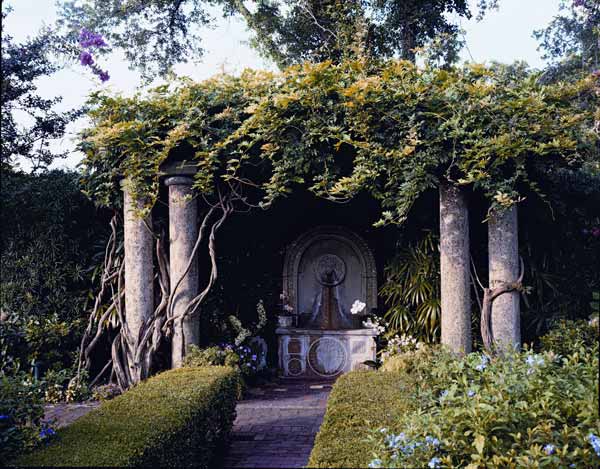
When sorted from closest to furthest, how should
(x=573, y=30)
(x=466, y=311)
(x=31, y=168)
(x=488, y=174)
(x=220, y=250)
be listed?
(x=488, y=174) → (x=466, y=311) → (x=220, y=250) → (x=31, y=168) → (x=573, y=30)

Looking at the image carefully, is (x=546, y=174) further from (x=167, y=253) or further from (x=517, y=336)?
(x=167, y=253)

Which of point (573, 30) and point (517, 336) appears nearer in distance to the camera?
point (517, 336)

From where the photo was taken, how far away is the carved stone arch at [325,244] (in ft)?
29.9

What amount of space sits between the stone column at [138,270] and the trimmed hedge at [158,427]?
1.64 m

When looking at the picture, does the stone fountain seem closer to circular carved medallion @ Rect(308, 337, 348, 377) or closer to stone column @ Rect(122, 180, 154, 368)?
circular carved medallion @ Rect(308, 337, 348, 377)

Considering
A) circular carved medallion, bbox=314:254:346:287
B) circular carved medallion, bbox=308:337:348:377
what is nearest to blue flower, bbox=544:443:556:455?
circular carved medallion, bbox=308:337:348:377

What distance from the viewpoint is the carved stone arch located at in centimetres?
911

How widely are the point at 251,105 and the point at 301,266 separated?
11.7 feet

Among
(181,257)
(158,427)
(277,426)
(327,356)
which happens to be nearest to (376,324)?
(327,356)

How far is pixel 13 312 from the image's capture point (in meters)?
7.96

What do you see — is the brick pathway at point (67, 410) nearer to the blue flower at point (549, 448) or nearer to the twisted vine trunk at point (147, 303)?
the twisted vine trunk at point (147, 303)

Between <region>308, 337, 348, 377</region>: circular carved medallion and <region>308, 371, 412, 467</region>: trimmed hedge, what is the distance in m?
3.33

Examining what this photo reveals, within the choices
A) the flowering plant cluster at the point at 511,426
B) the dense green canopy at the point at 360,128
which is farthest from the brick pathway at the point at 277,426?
the dense green canopy at the point at 360,128

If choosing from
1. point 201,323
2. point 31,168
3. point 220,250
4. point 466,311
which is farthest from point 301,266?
point 31,168
